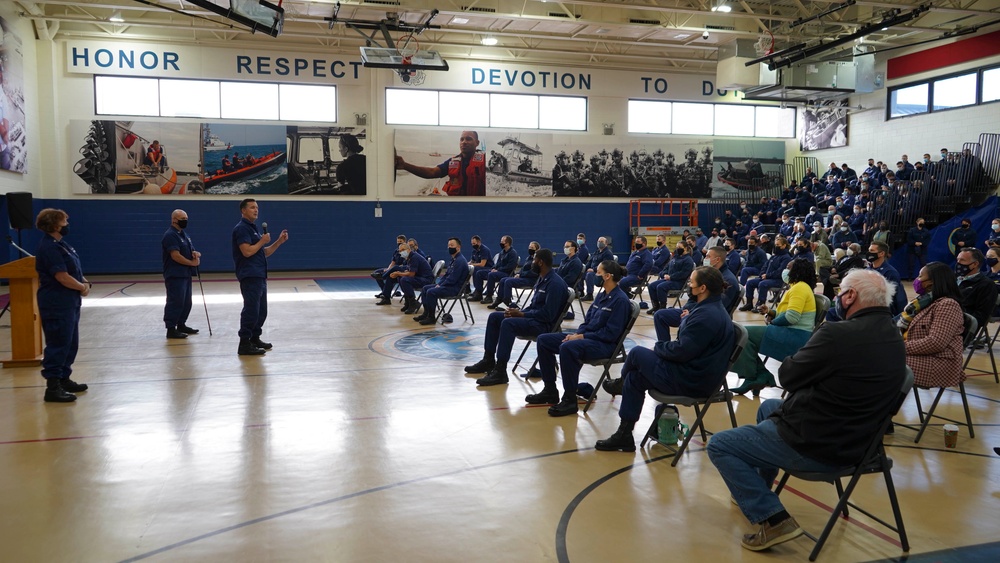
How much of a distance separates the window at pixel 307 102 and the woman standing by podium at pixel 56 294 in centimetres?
1317

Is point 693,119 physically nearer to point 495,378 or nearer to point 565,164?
point 565,164

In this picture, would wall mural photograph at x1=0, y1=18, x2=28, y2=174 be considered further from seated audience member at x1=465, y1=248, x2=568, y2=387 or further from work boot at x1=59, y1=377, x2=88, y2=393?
seated audience member at x1=465, y1=248, x2=568, y2=387

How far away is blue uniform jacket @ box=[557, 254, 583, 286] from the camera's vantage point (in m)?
10.4

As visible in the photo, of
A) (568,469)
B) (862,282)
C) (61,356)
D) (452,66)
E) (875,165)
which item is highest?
(452,66)

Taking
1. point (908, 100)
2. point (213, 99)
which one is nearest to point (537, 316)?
point (213, 99)

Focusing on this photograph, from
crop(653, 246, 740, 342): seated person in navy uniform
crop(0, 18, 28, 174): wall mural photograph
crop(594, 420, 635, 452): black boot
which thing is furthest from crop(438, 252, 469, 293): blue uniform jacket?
crop(0, 18, 28, 174): wall mural photograph

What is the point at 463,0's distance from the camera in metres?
14.8

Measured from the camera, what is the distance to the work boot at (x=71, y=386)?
5645mm

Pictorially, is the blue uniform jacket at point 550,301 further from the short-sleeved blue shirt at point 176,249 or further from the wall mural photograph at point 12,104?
the wall mural photograph at point 12,104

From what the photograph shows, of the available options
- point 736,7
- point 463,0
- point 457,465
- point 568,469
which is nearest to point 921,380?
point 568,469

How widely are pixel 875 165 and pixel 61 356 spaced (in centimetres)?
1853

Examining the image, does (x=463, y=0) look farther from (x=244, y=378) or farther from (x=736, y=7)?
(x=244, y=378)

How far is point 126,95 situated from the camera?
659 inches

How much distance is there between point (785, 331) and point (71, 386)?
5.89 metres
